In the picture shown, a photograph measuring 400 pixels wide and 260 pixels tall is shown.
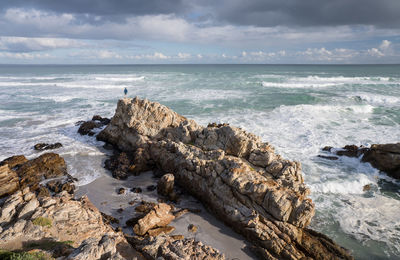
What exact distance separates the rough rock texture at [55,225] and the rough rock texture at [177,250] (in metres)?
1.18

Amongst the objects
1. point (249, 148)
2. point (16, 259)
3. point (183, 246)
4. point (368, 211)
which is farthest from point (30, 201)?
point (368, 211)

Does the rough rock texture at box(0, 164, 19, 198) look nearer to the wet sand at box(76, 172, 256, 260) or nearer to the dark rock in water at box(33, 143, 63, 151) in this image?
the wet sand at box(76, 172, 256, 260)

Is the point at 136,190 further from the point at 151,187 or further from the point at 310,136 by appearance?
the point at 310,136

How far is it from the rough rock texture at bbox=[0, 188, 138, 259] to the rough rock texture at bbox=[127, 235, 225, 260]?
46.5 inches

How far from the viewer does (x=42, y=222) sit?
931 centimetres

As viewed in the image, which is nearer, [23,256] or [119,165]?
[23,256]

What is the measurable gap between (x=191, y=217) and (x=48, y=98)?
1697 inches

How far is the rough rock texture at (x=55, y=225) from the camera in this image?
26.1 feet

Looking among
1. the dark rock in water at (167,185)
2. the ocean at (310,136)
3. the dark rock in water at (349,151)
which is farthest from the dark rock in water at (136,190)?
the dark rock in water at (349,151)

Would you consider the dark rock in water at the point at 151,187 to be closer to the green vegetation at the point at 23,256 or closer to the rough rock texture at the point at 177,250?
the rough rock texture at the point at 177,250

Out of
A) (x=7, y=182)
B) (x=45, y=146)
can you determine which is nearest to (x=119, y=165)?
(x=7, y=182)

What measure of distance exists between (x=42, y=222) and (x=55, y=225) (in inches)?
18.5

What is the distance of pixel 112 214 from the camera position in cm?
1289

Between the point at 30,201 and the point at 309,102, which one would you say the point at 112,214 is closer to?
the point at 30,201
